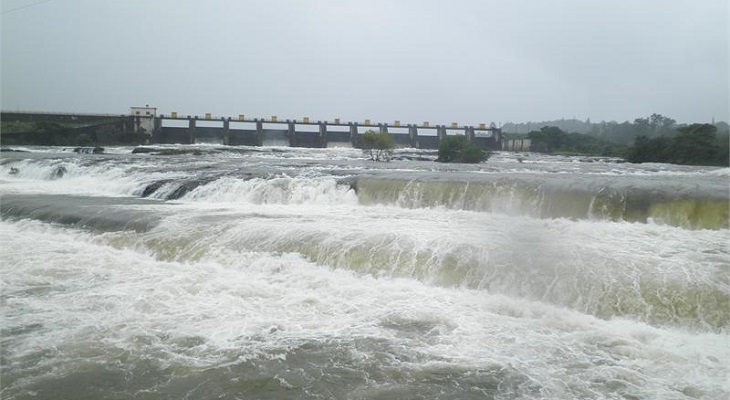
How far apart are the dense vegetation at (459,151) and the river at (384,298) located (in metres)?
16.0

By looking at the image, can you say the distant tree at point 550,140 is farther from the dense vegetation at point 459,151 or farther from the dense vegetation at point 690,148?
the dense vegetation at point 459,151

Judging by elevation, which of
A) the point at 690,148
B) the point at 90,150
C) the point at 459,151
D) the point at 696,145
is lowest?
the point at 90,150

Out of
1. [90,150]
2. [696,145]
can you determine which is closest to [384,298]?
[696,145]

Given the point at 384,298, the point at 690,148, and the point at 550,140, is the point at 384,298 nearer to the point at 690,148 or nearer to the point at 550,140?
the point at 690,148

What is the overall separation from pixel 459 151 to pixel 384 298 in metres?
22.3

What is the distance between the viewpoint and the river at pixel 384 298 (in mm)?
4332

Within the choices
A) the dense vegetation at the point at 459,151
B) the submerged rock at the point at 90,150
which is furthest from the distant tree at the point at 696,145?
the submerged rock at the point at 90,150

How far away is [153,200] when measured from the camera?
13.8 metres

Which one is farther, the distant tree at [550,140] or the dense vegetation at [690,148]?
the distant tree at [550,140]

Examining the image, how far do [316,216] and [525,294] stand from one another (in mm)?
5262

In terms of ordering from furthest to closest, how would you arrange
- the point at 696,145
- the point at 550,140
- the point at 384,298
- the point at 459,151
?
the point at 550,140
the point at 459,151
the point at 696,145
the point at 384,298

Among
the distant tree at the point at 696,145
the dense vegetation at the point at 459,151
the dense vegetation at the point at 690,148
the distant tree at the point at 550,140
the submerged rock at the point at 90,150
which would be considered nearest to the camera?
the dense vegetation at the point at 690,148

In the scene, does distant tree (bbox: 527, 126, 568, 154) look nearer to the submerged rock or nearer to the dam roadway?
the dam roadway

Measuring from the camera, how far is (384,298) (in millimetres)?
6438
